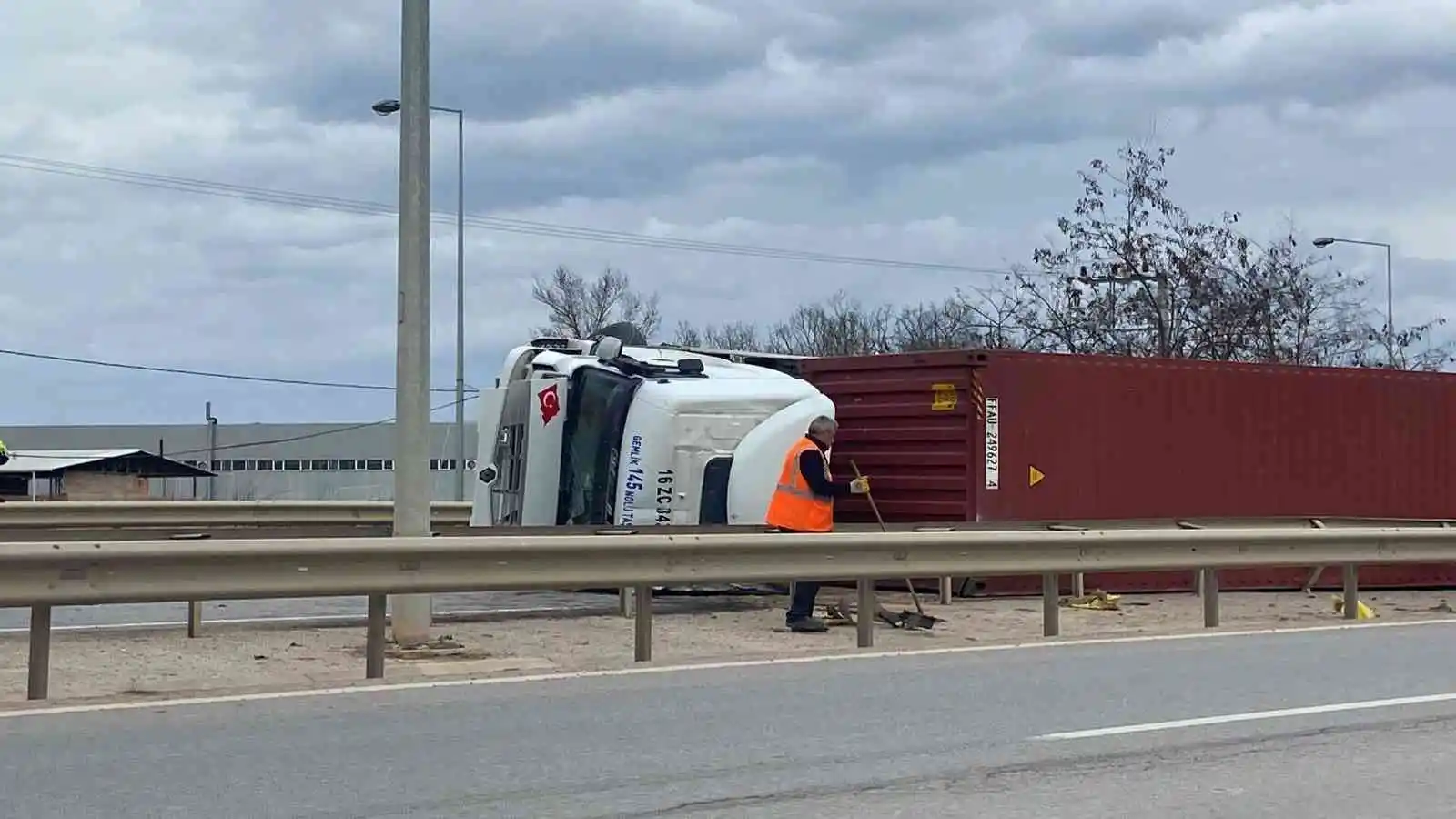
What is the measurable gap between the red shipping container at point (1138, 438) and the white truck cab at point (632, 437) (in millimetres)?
1285

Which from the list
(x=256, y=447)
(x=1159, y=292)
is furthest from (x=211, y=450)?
(x=1159, y=292)

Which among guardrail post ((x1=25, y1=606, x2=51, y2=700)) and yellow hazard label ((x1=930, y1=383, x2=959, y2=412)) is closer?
guardrail post ((x1=25, y1=606, x2=51, y2=700))

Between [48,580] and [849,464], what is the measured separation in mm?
9039

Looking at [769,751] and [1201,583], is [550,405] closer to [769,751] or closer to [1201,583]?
[1201,583]

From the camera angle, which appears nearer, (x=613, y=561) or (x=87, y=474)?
(x=613, y=561)

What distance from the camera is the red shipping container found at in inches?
605

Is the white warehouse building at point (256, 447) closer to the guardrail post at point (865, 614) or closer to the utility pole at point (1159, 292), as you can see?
the utility pole at point (1159, 292)

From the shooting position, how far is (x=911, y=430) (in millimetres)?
15766

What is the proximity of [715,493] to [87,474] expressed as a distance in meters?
35.3

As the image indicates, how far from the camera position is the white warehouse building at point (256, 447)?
203ft

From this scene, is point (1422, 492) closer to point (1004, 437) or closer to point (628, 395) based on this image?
point (1004, 437)

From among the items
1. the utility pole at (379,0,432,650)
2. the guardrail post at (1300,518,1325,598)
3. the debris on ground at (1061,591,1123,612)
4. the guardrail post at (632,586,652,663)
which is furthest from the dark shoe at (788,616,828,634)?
the guardrail post at (1300,518,1325,598)

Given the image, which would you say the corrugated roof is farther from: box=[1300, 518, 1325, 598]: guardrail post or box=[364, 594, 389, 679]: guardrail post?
box=[364, 594, 389, 679]: guardrail post

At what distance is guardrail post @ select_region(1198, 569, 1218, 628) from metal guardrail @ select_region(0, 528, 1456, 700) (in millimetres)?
10
